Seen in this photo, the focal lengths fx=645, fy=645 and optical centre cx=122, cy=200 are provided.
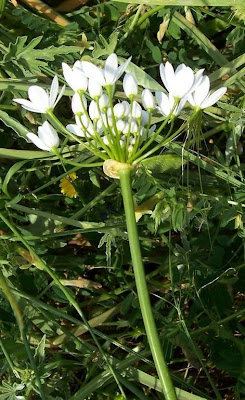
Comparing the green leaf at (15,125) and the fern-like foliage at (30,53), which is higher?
the fern-like foliage at (30,53)

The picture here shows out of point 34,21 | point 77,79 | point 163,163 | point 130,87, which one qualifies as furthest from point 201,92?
point 34,21

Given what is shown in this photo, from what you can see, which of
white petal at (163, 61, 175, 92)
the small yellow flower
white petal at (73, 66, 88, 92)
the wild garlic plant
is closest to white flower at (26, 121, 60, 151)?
the wild garlic plant

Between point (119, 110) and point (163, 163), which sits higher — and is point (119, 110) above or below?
above

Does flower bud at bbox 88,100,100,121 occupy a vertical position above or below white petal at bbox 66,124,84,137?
above

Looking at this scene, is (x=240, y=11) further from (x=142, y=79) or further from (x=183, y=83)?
(x=183, y=83)

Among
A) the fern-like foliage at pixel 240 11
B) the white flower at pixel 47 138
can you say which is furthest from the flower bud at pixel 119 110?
the fern-like foliage at pixel 240 11

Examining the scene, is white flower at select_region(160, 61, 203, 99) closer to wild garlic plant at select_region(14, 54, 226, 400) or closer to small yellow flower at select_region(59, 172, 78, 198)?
wild garlic plant at select_region(14, 54, 226, 400)

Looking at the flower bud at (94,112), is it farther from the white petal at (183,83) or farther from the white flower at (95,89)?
the white petal at (183,83)
